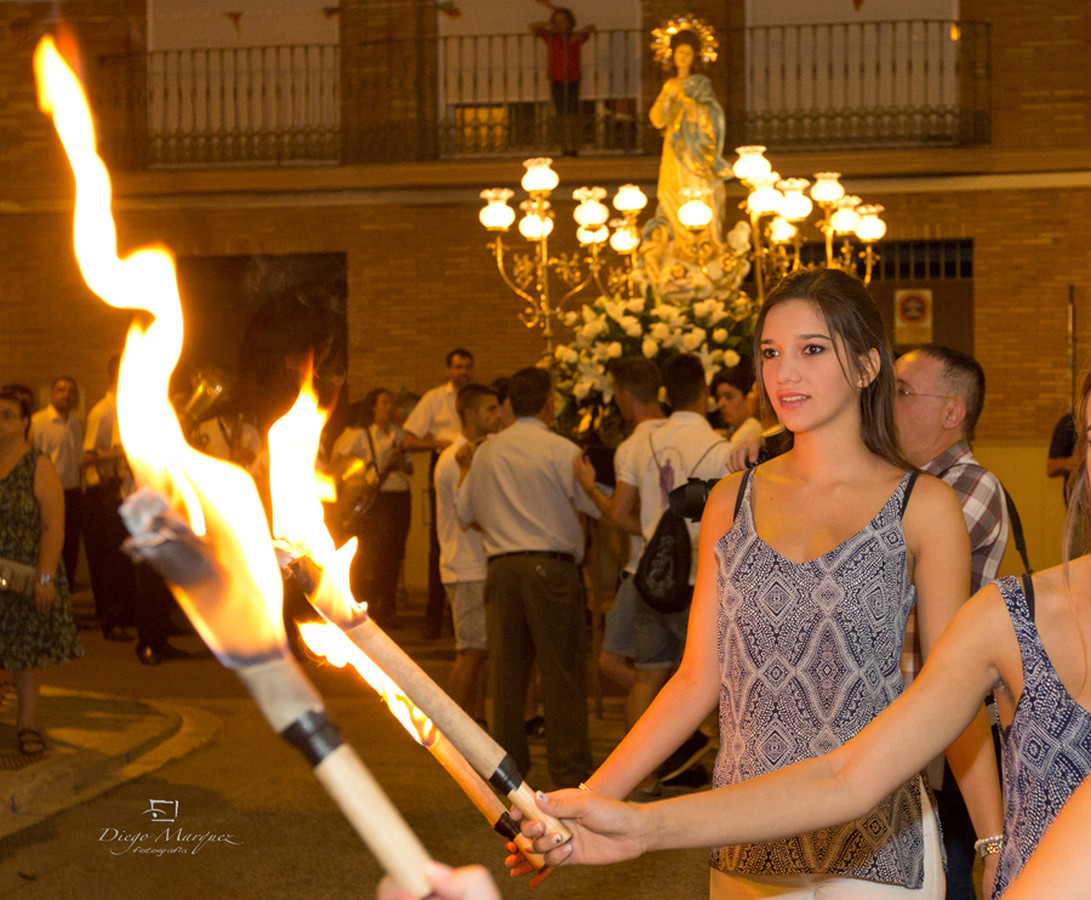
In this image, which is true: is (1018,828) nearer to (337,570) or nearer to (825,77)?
(337,570)

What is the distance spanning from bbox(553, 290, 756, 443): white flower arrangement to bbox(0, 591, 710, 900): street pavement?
2.13m

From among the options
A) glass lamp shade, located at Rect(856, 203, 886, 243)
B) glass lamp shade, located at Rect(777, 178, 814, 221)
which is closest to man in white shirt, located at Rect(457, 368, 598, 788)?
glass lamp shade, located at Rect(777, 178, 814, 221)

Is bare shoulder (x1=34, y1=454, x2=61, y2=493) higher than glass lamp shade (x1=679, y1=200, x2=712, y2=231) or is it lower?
lower

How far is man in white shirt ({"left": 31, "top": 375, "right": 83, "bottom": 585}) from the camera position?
12.5 metres

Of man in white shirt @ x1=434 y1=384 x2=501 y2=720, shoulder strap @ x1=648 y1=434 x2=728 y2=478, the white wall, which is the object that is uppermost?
the white wall

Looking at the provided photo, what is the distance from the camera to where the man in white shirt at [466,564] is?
25.3 ft

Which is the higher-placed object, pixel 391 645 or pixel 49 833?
pixel 391 645

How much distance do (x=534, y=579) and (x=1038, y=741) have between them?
4898 millimetres

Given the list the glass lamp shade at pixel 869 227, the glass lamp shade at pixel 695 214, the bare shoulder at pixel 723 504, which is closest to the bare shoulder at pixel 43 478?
the glass lamp shade at pixel 695 214

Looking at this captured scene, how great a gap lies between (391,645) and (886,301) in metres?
15.8

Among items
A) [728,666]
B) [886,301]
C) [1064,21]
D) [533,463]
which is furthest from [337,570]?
[1064,21]

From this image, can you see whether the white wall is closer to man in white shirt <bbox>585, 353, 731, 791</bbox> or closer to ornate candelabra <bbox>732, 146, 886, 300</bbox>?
ornate candelabra <bbox>732, 146, 886, 300</bbox>

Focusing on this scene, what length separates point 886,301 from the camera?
54.5 ft

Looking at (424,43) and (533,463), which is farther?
(424,43)
